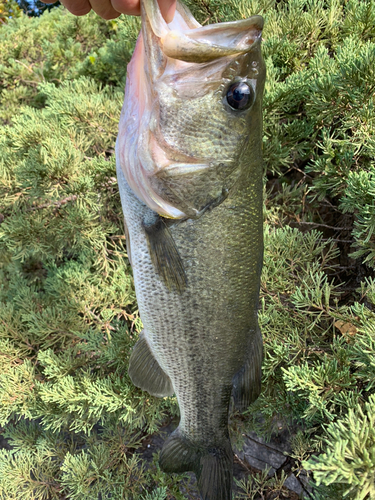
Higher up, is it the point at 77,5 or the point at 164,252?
the point at 77,5

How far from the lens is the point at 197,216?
982 millimetres

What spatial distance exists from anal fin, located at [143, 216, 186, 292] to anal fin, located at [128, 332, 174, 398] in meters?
0.33

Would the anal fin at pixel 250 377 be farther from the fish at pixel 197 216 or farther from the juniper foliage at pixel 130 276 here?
the juniper foliage at pixel 130 276

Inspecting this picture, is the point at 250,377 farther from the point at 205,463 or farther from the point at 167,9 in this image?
the point at 167,9

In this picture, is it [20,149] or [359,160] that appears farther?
[20,149]

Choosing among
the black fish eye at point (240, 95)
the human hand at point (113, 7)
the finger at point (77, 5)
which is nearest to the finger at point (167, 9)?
the human hand at point (113, 7)

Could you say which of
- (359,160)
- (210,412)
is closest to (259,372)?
(210,412)

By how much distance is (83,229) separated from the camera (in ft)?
6.45

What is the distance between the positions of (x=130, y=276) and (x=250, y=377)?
1.08 metres

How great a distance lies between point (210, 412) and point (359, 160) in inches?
51.1

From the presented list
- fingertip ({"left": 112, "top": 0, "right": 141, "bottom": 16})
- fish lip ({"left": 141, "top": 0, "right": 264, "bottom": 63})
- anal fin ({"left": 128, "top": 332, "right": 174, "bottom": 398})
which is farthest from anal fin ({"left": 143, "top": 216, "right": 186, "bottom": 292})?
fingertip ({"left": 112, "top": 0, "right": 141, "bottom": 16})

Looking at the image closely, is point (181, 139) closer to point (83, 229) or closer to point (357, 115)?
point (357, 115)

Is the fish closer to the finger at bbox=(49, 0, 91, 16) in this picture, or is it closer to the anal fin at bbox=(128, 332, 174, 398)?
the anal fin at bbox=(128, 332, 174, 398)

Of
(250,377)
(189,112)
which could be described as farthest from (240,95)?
(250,377)
